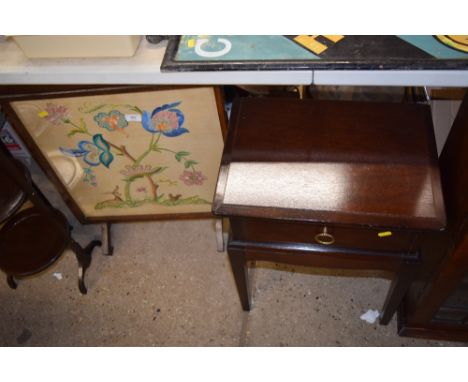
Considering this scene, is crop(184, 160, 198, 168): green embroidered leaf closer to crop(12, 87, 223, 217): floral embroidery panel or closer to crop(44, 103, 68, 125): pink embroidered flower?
crop(12, 87, 223, 217): floral embroidery panel

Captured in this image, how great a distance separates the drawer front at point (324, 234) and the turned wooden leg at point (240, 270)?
74 millimetres

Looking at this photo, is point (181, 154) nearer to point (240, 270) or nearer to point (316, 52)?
point (240, 270)

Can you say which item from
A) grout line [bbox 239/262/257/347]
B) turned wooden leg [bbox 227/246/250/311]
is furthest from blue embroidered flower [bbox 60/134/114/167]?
grout line [bbox 239/262/257/347]

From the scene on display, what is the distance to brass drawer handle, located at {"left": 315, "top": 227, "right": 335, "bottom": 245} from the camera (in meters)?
0.97

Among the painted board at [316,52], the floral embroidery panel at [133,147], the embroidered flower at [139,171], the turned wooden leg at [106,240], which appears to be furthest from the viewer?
the turned wooden leg at [106,240]

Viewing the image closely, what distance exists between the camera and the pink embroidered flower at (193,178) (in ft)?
4.81

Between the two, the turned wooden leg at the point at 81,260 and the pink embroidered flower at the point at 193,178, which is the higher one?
the pink embroidered flower at the point at 193,178

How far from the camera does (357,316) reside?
1.46 m

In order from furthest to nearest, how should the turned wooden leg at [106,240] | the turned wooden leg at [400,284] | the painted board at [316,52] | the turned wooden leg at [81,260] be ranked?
1. the turned wooden leg at [106,240]
2. the turned wooden leg at [81,260]
3. the turned wooden leg at [400,284]
4. the painted board at [316,52]

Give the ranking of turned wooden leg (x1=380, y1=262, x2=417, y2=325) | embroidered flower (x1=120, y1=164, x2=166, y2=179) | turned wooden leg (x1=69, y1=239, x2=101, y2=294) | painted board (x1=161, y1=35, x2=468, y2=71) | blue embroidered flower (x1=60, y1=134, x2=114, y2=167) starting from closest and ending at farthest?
painted board (x1=161, y1=35, x2=468, y2=71)
turned wooden leg (x1=380, y1=262, x2=417, y2=325)
blue embroidered flower (x1=60, y1=134, x2=114, y2=167)
embroidered flower (x1=120, y1=164, x2=166, y2=179)
turned wooden leg (x1=69, y1=239, x2=101, y2=294)

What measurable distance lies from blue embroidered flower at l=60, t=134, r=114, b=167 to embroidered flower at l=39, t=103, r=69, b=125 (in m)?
0.10

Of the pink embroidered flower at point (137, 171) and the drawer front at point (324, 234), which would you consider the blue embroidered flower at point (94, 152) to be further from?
the drawer front at point (324, 234)

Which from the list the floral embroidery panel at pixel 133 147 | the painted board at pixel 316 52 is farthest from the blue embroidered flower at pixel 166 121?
the painted board at pixel 316 52

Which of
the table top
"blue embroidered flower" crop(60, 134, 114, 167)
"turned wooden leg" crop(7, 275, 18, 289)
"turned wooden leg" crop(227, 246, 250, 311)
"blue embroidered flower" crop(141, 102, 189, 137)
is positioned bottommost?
"turned wooden leg" crop(7, 275, 18, 289)
